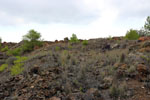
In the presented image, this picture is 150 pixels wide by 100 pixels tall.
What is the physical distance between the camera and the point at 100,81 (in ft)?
14.2

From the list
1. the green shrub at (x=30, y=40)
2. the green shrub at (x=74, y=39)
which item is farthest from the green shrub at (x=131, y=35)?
the green shrub at (x=30, y=40)

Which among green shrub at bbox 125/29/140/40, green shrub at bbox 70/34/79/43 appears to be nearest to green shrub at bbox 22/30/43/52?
green shrub at bbox 70/34/79/43

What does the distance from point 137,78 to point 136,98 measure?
1.21 meters

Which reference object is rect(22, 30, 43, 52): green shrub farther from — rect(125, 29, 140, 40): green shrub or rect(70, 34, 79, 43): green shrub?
rect(125, 29, 140, 40): green shrub

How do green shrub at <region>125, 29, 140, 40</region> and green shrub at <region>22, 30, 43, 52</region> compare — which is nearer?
green shrub at <region>125, 29, 140, 40</region>

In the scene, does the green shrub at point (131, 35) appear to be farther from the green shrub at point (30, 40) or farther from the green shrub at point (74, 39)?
the green shrub at point (30, 40)

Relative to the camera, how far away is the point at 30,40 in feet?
53.0

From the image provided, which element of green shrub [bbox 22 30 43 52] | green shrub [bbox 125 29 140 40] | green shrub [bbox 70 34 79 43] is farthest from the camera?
green shrub [bbox 70 34 79 43]

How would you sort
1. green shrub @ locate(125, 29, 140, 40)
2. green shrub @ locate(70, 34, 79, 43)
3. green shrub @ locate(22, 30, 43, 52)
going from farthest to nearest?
green shrub @ locate(70, 34, 79, 43) → green shrub @ locate(22, 30, 43, 52) → green shrub @ locate(125, 29, 140, 40)

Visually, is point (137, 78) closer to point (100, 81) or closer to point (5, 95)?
point (100, 81)

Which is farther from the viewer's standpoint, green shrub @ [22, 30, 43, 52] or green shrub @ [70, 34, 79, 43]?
green shrub @ [70, 34, 79, 43]

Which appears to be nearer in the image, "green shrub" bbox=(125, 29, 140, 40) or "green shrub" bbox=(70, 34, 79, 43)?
"green shrub" bbox=(125, 29, 140, 40)

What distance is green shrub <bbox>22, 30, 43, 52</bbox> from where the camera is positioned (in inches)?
622

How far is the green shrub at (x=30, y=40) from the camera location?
15805 mm
